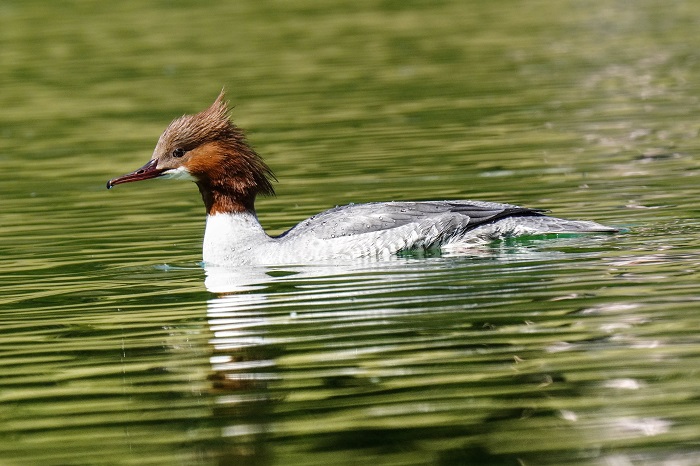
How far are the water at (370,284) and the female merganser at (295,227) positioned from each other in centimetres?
18

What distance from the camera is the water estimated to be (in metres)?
6.21

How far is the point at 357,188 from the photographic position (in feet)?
44.6

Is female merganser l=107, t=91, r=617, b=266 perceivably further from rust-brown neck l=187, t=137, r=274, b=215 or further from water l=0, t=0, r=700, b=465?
water l=0, t=0, r=700, b=465

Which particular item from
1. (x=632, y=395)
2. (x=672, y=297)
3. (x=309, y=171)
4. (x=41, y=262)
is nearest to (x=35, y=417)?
(x=632, y=395)

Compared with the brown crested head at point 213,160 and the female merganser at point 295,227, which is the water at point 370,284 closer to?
the female merganser at point 295,227

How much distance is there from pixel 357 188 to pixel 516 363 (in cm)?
674

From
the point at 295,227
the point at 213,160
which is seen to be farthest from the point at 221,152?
the point at 295,227

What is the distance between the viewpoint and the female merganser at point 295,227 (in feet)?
34.3

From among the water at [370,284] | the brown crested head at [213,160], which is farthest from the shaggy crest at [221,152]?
the water at [370,284]

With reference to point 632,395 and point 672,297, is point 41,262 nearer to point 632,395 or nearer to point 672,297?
point 672,297

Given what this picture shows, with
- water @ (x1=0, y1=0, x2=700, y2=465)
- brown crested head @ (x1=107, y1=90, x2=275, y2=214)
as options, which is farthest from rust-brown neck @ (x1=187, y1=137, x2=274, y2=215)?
water @ (x1=0, y1=0, x2=700, y2=465)

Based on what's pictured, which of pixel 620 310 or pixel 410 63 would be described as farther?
pixel 410 63

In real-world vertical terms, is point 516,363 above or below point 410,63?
below

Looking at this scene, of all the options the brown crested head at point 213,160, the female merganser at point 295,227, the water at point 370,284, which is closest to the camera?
the water at point 370,284
